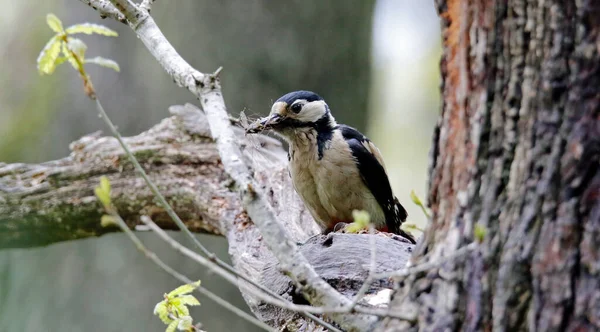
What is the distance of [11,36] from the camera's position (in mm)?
6109

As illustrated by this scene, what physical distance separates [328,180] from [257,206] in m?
2.25

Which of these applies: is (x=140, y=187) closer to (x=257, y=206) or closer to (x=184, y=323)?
(x=184, y=323)

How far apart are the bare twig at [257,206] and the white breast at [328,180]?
77.4 inches

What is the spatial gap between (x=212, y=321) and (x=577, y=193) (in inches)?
179

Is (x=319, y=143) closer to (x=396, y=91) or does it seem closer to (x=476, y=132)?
(x=476, y=132)

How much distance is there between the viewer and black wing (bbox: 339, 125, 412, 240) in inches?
165

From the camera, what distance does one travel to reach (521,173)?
60.6 inches

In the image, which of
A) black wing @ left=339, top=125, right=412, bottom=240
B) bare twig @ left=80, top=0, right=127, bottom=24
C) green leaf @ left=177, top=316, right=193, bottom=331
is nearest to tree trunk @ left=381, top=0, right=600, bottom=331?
green leaf @ left=177, top=316, right=193, bottom=331

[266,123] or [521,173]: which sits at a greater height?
[266,123]

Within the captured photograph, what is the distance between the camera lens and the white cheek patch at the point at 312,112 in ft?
13.5

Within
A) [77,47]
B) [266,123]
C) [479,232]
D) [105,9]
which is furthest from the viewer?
[266,123]

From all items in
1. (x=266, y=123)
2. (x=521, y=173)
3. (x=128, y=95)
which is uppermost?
(x=128, y=95)

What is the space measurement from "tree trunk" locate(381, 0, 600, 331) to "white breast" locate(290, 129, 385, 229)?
94.2 inches

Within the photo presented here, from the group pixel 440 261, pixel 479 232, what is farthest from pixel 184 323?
pixel 479 232
